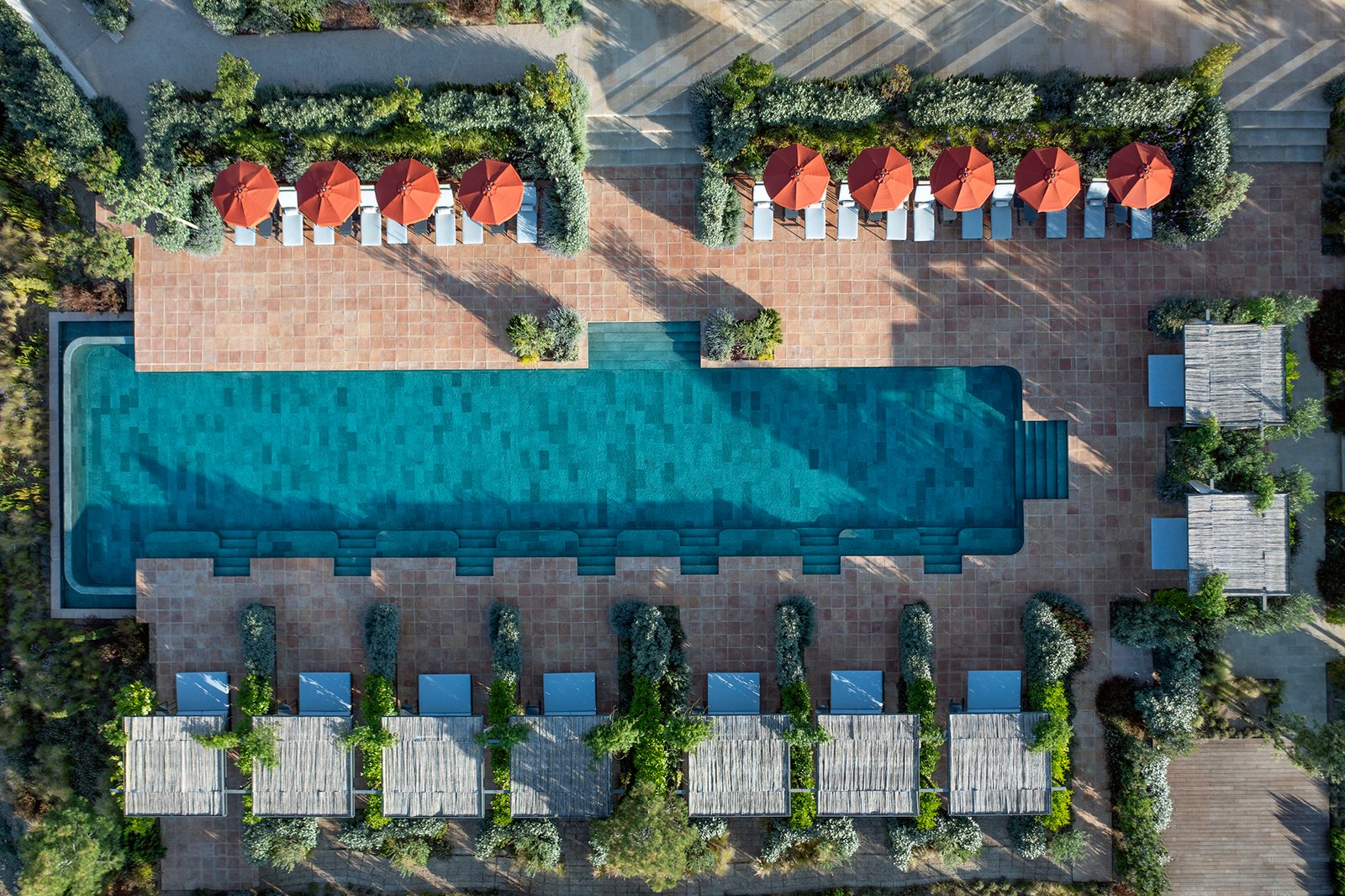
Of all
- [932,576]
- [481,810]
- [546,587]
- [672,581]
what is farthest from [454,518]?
[932,576]

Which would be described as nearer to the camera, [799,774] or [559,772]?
[799,774]

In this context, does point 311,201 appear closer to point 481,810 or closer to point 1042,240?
point 481,810

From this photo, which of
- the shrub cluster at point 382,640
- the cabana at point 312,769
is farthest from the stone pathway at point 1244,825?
the cabana at point 312,769

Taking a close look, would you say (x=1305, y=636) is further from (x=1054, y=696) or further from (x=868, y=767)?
(x=868, y=767)

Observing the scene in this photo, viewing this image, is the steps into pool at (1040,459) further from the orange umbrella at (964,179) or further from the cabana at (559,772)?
the cabana at (559,772)

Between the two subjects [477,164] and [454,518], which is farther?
[454,518]

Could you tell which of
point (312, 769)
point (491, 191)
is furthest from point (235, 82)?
point (312, 769)
